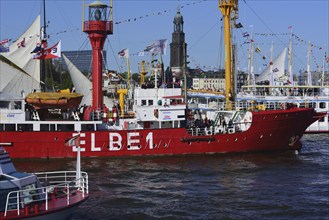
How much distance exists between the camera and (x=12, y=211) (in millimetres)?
16125

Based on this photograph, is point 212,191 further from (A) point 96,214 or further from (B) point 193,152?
(B) point 193,152

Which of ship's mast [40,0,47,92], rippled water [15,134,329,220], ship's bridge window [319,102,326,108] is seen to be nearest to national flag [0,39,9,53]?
ship's mast [40,0,47,92]

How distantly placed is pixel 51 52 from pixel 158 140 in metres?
9.43

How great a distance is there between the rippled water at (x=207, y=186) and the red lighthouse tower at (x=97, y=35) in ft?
19.9

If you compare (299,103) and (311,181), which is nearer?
(311,181)

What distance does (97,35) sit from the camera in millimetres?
38625

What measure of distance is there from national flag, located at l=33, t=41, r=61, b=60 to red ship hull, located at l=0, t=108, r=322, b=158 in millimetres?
5610

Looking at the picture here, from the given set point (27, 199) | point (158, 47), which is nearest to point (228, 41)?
point (158, 47)

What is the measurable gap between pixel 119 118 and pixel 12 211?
809 inches

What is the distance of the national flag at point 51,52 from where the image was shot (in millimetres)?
36125

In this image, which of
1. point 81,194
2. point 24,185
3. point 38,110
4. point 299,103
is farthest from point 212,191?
point 299,103

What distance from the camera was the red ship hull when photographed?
1344 inches

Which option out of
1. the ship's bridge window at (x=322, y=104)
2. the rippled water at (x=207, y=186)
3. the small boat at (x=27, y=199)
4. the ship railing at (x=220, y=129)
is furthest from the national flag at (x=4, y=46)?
the ship's bridge window at (x=322, y=104)

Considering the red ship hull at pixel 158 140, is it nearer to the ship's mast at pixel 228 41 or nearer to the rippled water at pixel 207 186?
the rippled water at pixel 207 186
